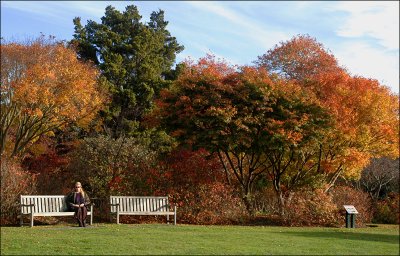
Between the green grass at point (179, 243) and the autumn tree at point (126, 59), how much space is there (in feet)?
64.1

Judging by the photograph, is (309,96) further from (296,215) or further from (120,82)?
(120,82)

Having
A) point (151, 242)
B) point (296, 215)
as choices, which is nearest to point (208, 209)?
point (296, 215)

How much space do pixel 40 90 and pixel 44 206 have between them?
967 centimetres

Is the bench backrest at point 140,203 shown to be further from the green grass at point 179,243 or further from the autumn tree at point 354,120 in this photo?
the autumn tree at point 354,120

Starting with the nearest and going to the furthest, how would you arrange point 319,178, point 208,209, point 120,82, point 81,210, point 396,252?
point 396,252, point 81,210, point 208,209, point 319,178, point 120,82

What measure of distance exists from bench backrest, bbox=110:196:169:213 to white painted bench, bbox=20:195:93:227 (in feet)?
3.53

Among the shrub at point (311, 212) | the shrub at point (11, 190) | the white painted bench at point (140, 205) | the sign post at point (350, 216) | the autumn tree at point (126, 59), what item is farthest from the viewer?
the autumn tree at point (126, 59)

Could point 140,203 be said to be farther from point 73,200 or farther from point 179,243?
point 179,243

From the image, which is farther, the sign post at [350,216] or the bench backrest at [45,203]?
the sign post at [350,216]

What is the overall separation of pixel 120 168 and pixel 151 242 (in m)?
8.38

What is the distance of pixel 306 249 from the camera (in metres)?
10.4

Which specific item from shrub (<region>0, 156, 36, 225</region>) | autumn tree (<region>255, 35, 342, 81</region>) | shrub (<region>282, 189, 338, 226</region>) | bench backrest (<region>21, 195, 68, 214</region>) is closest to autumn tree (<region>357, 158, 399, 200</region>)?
autumn tree (<region>255, 35, 342, 81</region>)

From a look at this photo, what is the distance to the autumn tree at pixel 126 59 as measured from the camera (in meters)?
33.2

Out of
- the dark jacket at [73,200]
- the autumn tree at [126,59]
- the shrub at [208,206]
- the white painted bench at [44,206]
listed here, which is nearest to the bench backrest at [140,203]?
the shrub at [208,206]
